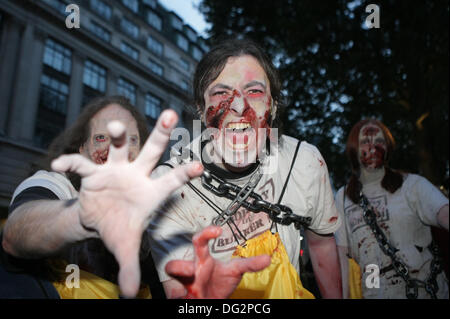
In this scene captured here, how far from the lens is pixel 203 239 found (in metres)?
1.25

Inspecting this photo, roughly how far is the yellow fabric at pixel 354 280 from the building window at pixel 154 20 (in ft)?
92.0

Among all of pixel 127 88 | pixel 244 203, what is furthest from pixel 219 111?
pixel 127 88

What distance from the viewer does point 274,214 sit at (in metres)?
1.96

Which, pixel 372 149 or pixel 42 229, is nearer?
pixel 42 229

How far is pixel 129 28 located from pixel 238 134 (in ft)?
85.2

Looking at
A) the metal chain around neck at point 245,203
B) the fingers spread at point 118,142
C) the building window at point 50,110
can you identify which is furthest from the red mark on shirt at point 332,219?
the building window at point 50,110

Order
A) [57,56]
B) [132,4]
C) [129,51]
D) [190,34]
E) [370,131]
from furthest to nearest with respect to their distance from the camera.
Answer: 1. [190,34]
2. [132,4]
3. [129,51]
4. [57,56]
5. [370,131]

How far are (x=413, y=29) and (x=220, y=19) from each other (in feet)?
16.5

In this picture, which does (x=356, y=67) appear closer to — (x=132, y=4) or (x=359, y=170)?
(x=359, y=170)

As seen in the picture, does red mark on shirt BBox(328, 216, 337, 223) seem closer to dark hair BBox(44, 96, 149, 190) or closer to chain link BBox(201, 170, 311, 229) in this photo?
chain link BBox(201, 170, 311, 229)

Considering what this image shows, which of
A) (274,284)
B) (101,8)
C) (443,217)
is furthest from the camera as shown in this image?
(101,8)

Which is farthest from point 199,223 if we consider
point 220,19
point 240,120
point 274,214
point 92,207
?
point 220,19

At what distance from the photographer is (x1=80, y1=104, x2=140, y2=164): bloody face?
2324mm

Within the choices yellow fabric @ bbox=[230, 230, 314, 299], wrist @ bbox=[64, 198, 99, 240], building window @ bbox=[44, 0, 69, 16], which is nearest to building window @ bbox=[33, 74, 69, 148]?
building window @ bbox=[44, 0, 69, 16]
